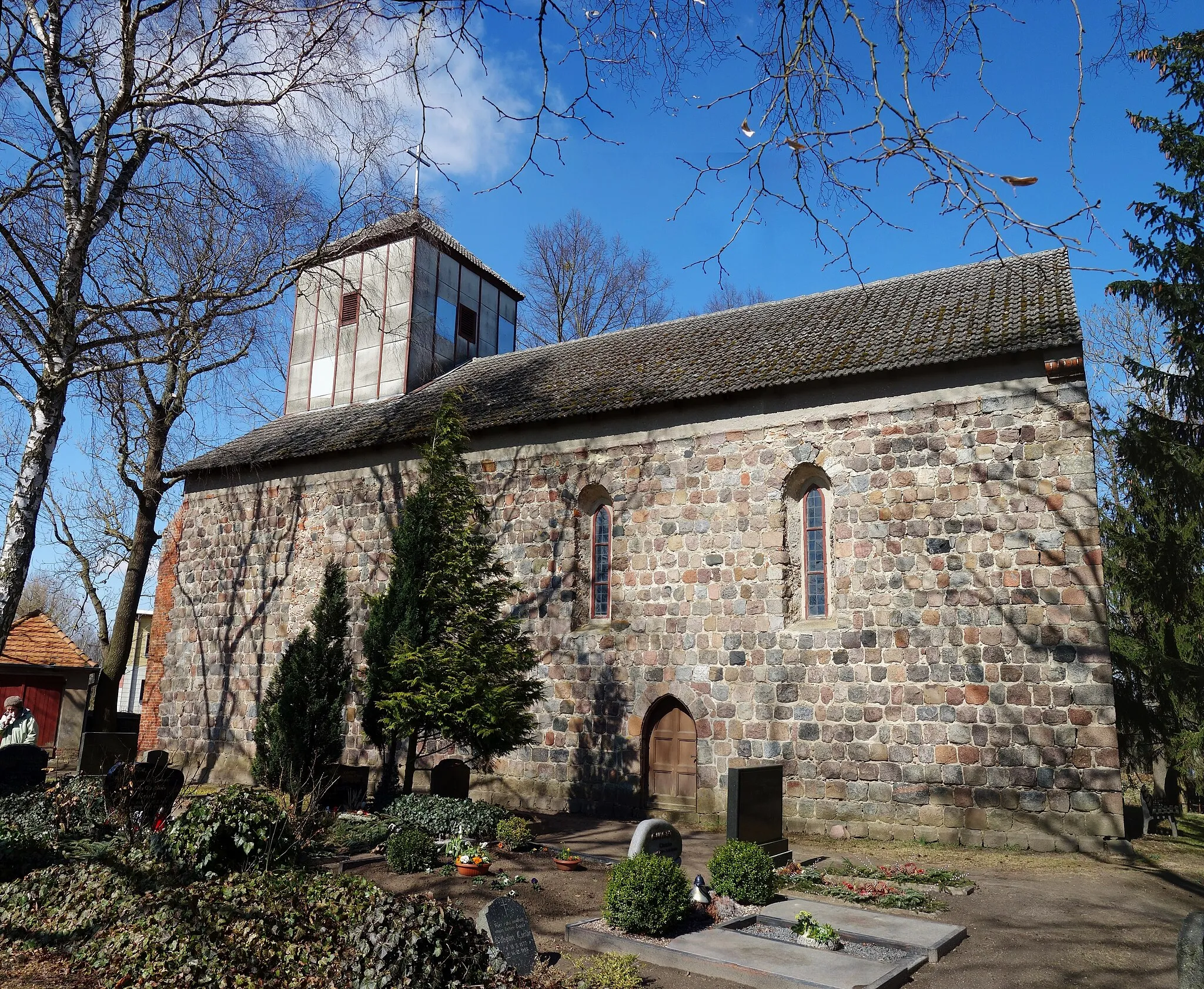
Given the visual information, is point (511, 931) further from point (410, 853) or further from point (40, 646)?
point (40, 646)

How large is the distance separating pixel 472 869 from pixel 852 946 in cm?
433

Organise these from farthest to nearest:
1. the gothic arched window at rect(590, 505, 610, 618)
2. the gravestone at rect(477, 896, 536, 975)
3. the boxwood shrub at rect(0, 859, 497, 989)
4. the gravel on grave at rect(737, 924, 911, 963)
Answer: the gothic arched window at rect(590, 505, 610, 618) < the gravel on grave at rect(737, 924, 911, 963) < the gravestone at rect(477, 896, 536, 975) < the boxwood shrub at rect(0, 859, 497, 989)

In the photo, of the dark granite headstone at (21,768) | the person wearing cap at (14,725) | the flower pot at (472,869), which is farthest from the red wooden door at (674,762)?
the person wearing cap at (14,725)

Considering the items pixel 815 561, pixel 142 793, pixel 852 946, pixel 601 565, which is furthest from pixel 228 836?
pixel 815 561

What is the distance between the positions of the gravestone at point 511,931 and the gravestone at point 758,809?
13.3 feet

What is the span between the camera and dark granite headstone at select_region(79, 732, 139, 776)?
1465 centimetres

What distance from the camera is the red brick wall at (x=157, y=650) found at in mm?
21469

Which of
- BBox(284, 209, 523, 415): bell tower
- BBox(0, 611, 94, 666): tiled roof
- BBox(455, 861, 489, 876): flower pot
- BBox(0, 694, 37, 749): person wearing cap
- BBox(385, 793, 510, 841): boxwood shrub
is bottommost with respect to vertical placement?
BBox(455, 861, 489, 876): flower pot

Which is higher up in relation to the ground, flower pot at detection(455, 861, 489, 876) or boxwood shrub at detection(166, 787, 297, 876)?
boxwood shrub at detection(166, 787, 297, 876)

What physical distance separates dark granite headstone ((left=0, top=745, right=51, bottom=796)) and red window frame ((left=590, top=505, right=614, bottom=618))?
889 cm

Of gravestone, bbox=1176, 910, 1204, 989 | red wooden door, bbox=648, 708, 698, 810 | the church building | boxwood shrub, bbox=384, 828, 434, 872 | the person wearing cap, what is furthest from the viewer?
red wooden door, bbox=648, 708, 698, 810

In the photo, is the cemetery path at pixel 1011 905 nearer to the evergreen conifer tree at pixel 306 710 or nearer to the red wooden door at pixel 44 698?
the evergreen conifer tree at pixel 306 710

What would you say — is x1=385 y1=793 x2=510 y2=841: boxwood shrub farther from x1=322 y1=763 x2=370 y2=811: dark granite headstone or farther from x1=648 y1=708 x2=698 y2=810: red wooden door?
x1=648 y1=708 x2=698 y2=810: red wooden door

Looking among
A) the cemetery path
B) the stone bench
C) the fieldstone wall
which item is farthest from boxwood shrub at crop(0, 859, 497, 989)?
the stone bench
